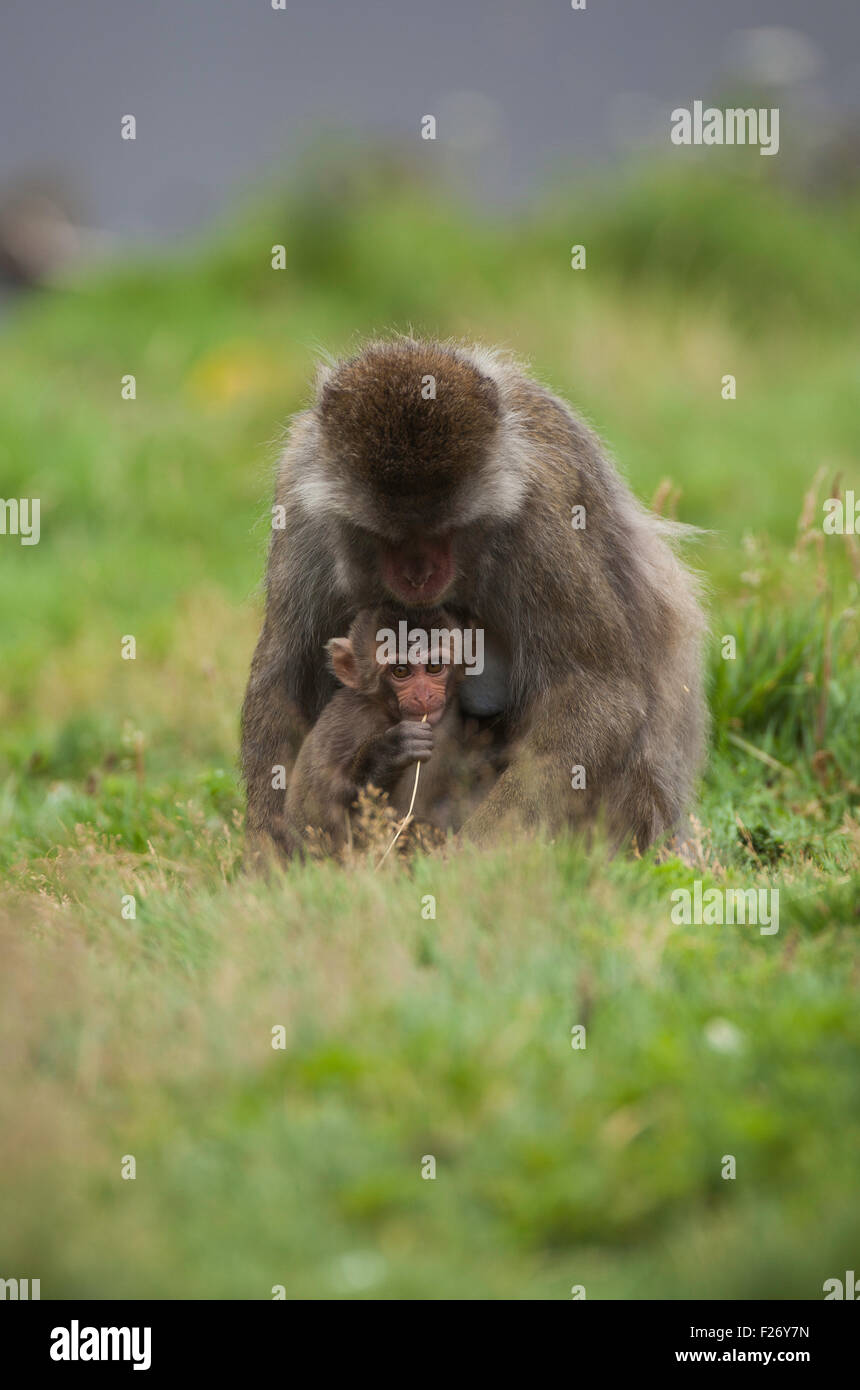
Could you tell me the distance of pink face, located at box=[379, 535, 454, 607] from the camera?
17.2 ft

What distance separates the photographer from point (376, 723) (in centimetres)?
558

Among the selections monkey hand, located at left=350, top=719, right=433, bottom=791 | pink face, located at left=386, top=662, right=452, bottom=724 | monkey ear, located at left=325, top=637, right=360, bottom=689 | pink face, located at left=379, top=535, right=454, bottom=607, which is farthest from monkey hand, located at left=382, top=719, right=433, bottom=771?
pink face, located at left=379, top=535, right=454, bottom=607

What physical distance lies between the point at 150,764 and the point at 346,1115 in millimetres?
5111

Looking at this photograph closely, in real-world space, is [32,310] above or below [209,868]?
above

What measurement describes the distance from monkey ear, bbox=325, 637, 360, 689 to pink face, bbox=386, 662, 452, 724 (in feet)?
0.46

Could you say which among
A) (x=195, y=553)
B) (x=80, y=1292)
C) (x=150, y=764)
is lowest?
(x=80, y=1292)

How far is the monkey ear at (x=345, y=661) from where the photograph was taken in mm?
5594

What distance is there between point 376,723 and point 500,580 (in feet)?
2.08

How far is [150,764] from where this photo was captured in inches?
328

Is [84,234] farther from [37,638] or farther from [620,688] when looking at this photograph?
[620,688]

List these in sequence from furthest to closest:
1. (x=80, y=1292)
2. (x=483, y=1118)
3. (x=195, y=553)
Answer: (x=195, y=553) < (x=483, y=1118) < (x=80, y=1292)

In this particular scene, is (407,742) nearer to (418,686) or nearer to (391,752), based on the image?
(391,752)

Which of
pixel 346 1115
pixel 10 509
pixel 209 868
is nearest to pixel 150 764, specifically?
pixel 209 868

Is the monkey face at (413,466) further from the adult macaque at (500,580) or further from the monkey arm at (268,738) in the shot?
the monkey arm at (268,738)
